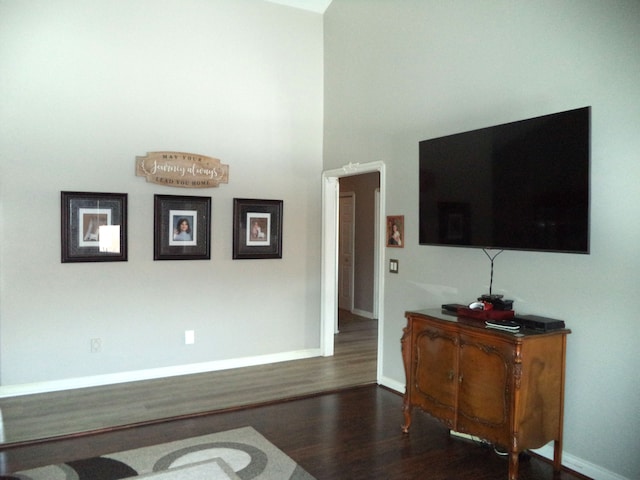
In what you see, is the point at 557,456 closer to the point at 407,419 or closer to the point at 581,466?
the point at 581,466

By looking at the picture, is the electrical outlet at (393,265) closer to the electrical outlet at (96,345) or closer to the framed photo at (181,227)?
the framed photo at (181,227)

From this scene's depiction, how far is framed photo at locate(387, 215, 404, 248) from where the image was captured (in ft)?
14.2

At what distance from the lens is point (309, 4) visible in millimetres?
5312

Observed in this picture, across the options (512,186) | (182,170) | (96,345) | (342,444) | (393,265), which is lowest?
(342,444)

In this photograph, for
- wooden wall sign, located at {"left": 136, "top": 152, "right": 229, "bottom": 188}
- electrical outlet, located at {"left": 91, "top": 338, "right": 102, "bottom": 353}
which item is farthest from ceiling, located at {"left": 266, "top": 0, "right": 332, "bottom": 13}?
electrical outlet, located at {"left": 91, "top": 338, "right": 102, "bottom": 353}

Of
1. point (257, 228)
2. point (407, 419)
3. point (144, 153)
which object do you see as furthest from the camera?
point (257, 228)

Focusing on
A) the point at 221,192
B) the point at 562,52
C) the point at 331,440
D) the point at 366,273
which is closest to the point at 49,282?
the point at 221,192

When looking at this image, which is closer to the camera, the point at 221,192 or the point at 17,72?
the point at 17,72

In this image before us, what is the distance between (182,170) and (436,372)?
3030mm

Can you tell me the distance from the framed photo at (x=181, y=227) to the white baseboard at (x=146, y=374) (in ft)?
3.61

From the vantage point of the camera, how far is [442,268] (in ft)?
12.8

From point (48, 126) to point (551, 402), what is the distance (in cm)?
439

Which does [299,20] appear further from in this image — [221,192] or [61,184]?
[61,184]

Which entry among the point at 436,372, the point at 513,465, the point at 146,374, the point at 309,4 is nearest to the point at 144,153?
the point at 146,374
